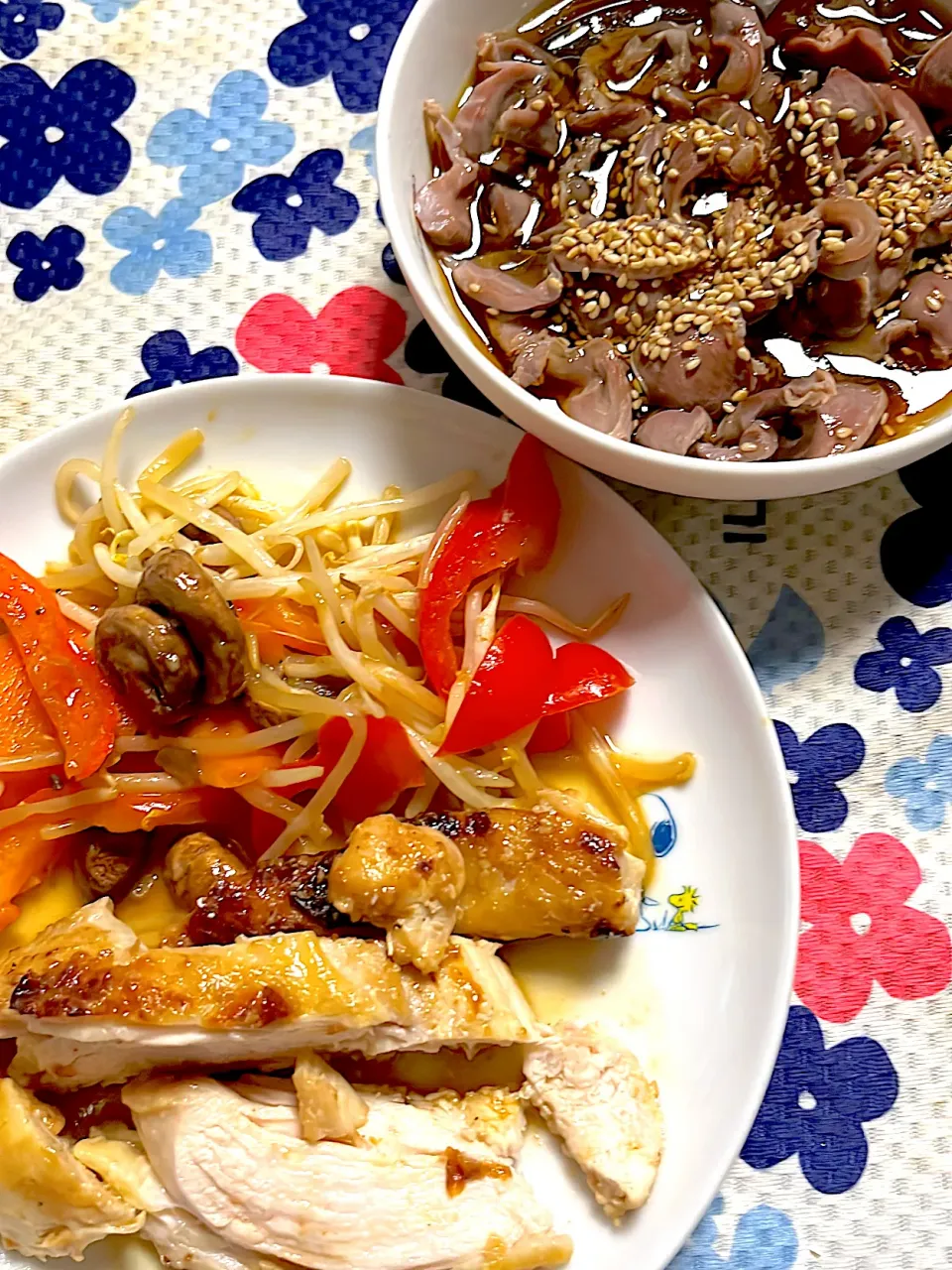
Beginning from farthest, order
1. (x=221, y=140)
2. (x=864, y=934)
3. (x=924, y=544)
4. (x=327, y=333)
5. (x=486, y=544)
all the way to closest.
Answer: (x=221, y=140) < (x=327, y=333) < (x=924, y=544) < (x=864, y=934) < (x=486, y=544)

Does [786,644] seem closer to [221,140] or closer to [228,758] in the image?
[228,758]

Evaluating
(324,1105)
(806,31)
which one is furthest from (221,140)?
(324,1105)

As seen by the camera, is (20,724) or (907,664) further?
(907,664)

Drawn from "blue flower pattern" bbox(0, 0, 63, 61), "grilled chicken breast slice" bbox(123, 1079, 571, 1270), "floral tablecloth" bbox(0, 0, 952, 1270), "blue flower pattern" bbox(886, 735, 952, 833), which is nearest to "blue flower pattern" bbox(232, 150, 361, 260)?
"floral tablecloth" bbox(0, 0, 952, 1270)

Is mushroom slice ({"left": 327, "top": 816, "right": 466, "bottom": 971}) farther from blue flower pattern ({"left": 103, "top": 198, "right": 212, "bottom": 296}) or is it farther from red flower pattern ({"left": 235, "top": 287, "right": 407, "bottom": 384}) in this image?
blue flower pattern ({"left": 103, "top": 198, "right": 212, "bottom": 296})

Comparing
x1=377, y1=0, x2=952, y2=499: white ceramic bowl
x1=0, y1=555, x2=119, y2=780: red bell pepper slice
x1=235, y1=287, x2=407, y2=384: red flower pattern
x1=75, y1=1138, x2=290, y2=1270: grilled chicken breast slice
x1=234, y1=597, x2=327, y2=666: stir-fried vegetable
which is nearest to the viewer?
x1=377, y1=0, x2=952, y2=499: white ceramic bowl

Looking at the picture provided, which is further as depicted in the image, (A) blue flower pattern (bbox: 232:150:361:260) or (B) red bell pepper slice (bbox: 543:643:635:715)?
(A) blue flower pattern (bbox: 232:150:361:260)

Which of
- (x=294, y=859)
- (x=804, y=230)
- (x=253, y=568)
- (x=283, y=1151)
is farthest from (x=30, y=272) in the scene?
(x=283, y=1151)
